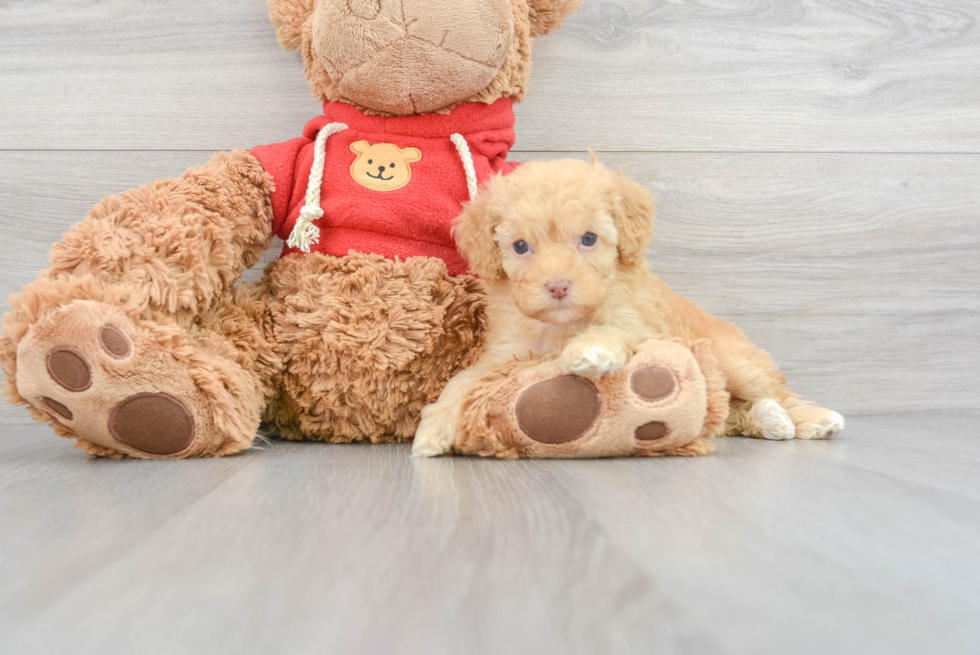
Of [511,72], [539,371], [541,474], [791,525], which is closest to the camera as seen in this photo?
[791,525]

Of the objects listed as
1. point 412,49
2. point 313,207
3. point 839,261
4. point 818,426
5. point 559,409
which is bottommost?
point 818,426

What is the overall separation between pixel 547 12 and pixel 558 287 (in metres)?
0.59

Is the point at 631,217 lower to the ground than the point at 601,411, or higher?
higher

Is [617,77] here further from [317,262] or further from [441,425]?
[441,425]

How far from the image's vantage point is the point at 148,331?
3.10 ft

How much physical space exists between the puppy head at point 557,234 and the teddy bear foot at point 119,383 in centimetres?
42

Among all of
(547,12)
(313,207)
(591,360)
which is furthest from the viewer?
(547,12)

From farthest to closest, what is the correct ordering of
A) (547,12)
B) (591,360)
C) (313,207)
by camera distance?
(547,12) → (313,207) → (591,360)

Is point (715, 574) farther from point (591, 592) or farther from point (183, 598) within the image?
point (183, 598)

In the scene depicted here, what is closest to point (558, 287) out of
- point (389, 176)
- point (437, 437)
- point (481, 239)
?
point (481, 239)

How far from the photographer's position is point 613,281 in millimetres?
1037

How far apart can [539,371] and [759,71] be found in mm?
949

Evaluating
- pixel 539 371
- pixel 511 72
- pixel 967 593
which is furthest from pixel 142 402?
pixel 967 593

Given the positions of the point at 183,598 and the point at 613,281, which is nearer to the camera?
the point at 183,598
